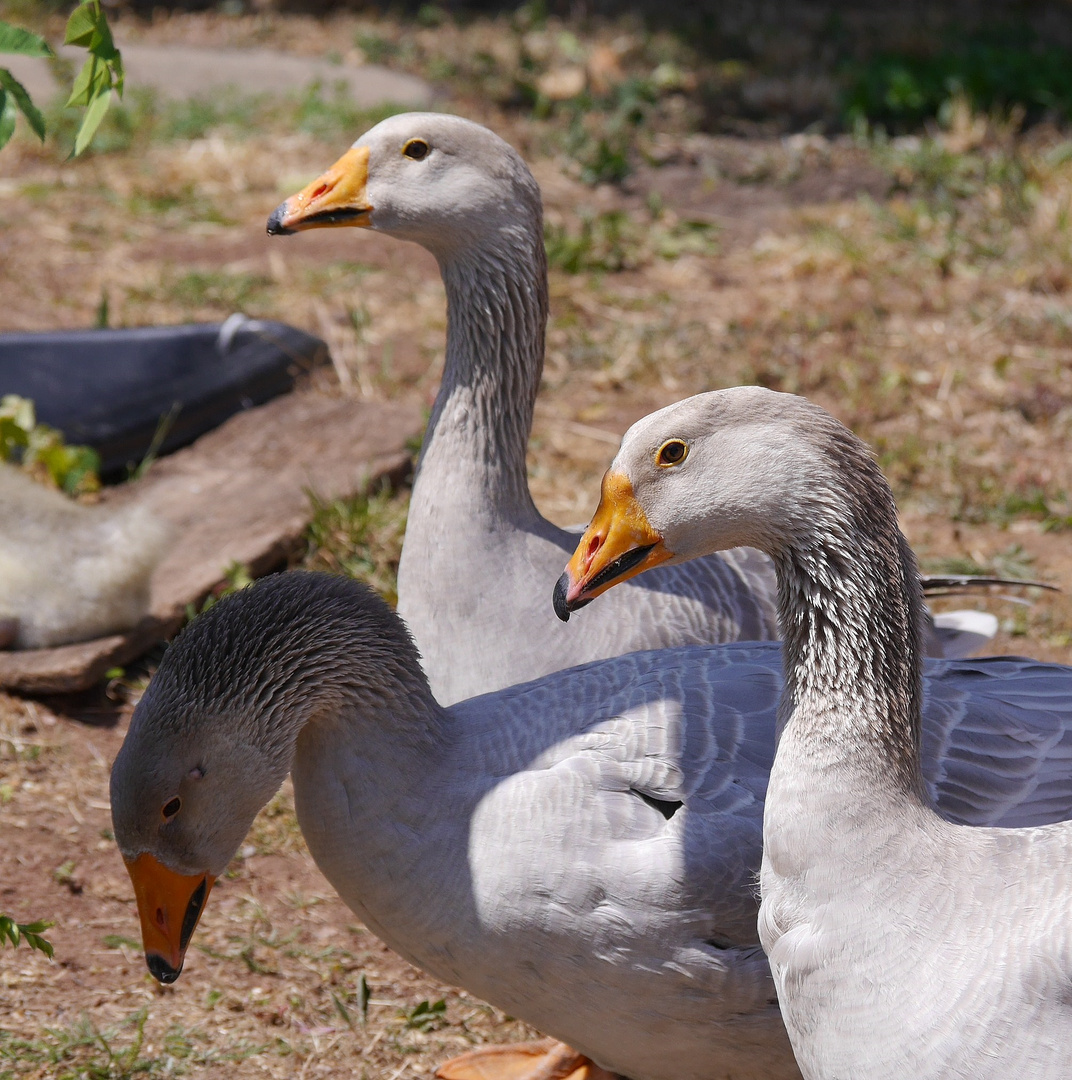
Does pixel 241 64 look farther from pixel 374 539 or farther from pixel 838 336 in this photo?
pixel 374 539

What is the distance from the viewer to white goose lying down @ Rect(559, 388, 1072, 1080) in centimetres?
205

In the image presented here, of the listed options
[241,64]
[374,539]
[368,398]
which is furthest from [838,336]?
[241,64]

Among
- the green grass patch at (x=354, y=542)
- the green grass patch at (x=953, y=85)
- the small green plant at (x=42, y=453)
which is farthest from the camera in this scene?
the green grass patch at (x=953, y=85)

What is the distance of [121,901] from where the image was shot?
3.50m

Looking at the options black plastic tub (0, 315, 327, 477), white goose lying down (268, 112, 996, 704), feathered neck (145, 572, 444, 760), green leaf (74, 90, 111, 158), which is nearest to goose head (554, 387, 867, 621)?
feathered neck (145, 572, 444, 760)

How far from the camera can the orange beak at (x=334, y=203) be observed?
3.50 meters

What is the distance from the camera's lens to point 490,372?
3.53 meters

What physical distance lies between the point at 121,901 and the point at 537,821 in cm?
159

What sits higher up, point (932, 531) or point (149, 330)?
point (149, 330)

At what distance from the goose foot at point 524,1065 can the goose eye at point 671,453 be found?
1.55 meters

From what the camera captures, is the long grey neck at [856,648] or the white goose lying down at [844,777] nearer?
the white goose lying down at [844,777]

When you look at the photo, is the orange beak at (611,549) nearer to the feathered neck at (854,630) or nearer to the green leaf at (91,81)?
the feathered neck at (854,630)

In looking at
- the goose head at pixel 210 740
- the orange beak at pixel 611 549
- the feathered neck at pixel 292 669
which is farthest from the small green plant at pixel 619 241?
the orange beak at pixel 611 549

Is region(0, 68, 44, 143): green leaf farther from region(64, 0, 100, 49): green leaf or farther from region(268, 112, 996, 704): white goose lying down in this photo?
region(268, 112, 996, 704): white goose lying down
